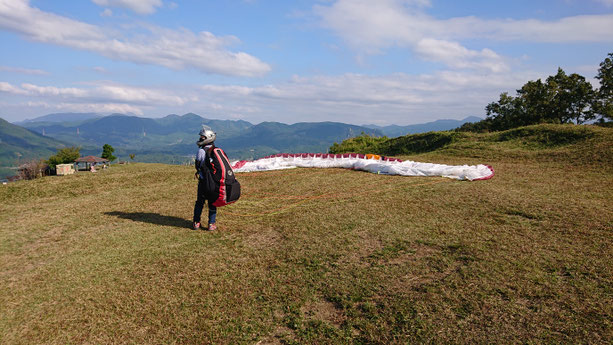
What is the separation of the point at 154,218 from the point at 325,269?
638cm

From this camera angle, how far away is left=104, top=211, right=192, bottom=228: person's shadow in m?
9.33

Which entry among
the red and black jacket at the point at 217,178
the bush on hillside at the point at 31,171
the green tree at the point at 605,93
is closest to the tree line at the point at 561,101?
the green tree at the point at 605,93

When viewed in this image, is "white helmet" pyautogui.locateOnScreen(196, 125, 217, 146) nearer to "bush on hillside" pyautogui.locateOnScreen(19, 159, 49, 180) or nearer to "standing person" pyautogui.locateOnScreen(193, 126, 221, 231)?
"standing person" pyautogui.locateOnScreen(193, 126, 221, 231)

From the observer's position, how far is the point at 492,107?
141ft

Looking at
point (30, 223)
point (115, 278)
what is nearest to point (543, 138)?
point (115, 278)

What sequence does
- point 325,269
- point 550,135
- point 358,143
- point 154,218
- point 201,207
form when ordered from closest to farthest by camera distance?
point 325,269
point 201,207
point 154,218
point 550,135
point 358,143

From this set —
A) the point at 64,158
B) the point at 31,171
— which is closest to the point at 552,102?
the point at 31,171

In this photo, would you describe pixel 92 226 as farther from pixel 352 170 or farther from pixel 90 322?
pixel 352 170

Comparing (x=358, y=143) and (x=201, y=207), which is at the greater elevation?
→ (x=358, y=143)

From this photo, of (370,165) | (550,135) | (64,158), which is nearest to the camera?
(370,165)

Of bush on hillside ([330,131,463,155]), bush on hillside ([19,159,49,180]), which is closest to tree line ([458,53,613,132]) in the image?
bush on hillside ([330,131,463,155])

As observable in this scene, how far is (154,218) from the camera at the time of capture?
32.4 ft

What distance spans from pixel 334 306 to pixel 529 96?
4425cm

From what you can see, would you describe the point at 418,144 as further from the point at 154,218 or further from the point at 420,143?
the point at 154,218
